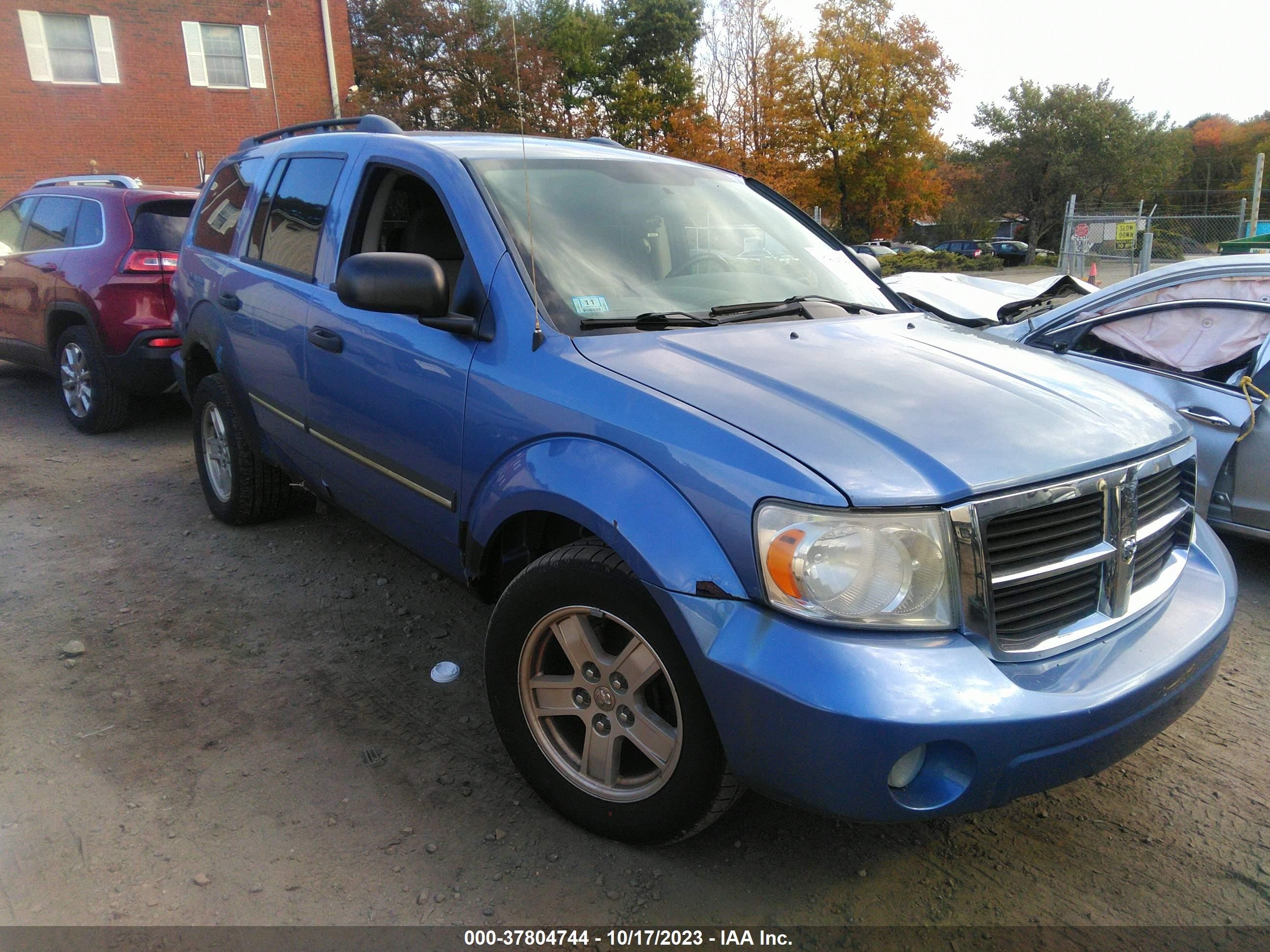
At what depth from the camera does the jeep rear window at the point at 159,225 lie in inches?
251

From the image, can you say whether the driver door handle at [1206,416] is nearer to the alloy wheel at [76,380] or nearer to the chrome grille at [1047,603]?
the chrome grille at [1047,603]

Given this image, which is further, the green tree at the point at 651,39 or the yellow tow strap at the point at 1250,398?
the green tree at the point at 651,39

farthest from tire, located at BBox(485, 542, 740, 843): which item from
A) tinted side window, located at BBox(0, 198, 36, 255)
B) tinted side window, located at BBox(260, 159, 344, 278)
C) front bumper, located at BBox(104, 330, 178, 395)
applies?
tinted side window, located at BBox(0, 198, 36, 255)

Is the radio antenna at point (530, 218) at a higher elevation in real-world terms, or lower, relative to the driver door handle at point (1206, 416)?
higher

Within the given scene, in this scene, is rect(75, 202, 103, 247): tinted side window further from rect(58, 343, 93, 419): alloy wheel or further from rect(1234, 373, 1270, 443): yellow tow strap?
rect(1234, 373, 1270, 443): yellow tow strap

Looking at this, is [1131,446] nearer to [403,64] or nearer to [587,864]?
[587,864]

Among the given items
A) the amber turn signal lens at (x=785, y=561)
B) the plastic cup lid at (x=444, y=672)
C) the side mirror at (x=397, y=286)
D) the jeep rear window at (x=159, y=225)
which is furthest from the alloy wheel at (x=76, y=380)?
the amber turn signal lens at (x=785, y=561)

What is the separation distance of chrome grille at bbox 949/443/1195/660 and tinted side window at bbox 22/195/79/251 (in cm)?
719

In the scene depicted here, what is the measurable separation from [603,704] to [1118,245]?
16.7 m

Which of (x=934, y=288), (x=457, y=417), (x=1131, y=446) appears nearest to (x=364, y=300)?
(x=457, y=417)

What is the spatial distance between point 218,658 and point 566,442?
2001 millimetres

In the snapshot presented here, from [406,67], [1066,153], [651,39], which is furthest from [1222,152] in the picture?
[406,67]

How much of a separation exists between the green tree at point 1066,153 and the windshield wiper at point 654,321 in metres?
38.7

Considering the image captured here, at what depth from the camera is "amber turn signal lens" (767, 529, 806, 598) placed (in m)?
1.91
